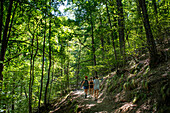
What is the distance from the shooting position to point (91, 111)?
6.69 m

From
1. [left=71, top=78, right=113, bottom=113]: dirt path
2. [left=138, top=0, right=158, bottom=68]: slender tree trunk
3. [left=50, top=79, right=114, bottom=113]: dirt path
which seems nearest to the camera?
[left=71, top=78, right=113, bottom=113]: dirt path

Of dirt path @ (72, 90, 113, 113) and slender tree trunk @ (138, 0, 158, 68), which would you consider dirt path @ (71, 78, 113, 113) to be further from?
slender tree trunk @ (138, 0, 158, 68)

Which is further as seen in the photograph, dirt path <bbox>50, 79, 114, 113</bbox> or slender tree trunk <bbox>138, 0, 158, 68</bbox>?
slender tree trunk <bbox>138, 0, 158, 68</bbox>

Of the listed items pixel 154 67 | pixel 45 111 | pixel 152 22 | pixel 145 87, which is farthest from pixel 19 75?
pixel 152 22

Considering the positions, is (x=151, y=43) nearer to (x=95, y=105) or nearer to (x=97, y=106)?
(x=97, y=106)

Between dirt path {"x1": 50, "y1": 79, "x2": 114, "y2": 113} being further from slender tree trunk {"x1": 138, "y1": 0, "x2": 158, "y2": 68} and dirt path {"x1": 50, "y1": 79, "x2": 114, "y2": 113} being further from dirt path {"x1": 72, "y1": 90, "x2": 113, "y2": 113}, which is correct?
slender tree trunk {"x1": 138, "y1": 0, "x2": 158, "y2": 68}

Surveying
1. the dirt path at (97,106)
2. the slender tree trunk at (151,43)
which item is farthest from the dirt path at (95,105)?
the slender tree trunk at (151,43)

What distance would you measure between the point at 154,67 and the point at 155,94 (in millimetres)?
2720

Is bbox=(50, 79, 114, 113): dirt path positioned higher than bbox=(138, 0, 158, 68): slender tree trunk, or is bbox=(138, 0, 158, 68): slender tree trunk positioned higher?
bbox=(138, 0, 158, 68): slender tree trunk

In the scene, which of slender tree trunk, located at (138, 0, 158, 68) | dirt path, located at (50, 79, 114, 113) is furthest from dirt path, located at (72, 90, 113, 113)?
slender tree trunk, located at (138, 0, 158, 68)

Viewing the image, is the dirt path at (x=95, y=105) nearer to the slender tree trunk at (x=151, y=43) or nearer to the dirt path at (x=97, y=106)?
the dirt path at (x=97, y=106)

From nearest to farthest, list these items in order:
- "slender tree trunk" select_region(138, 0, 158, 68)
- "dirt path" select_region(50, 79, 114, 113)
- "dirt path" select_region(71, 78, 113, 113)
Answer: "dirt path" select_region(71, 78, 113, 113), "dirt path" select_region(50, 79, 114, 113), "slender tree trunk" select_region(138, 0, 158, 68)

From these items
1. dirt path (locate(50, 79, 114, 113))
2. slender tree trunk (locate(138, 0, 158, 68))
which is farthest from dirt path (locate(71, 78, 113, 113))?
slender tree trunk (locate(138, 0, 158, 68))

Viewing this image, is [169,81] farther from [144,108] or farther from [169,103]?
[144,108]
